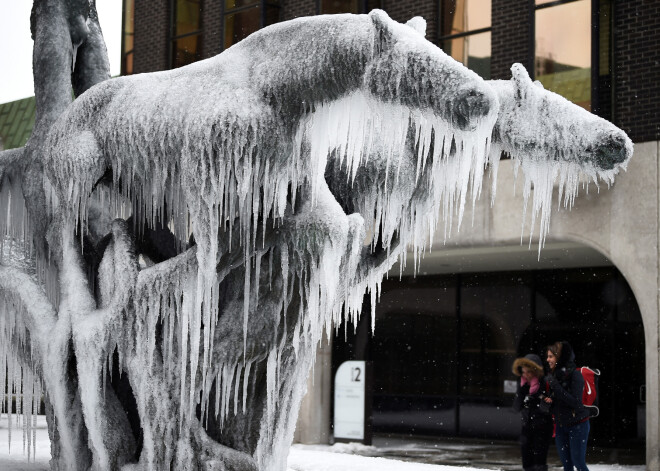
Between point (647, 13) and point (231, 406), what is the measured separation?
431 inches

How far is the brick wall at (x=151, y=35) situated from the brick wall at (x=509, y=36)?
724 centimetres

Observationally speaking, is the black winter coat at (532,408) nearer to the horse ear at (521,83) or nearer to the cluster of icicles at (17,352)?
the horse ear at (521,83)

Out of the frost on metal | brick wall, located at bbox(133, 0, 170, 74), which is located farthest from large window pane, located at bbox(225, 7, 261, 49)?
the frost on metal

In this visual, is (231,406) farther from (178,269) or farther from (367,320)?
(367,320)

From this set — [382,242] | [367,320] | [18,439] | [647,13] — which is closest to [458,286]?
[367,320]

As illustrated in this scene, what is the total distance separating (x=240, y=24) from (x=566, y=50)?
6571 millimetres

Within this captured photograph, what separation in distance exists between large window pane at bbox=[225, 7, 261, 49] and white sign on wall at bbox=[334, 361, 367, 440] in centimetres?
664

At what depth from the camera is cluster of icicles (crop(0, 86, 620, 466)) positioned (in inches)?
238

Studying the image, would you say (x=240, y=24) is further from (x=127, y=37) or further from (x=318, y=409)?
(x=318, y=409)

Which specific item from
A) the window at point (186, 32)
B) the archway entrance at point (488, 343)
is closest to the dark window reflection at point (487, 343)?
the archway entrance at point (488, 343)

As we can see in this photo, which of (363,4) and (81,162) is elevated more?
(363,4)

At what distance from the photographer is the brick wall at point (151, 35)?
2058 centimetres

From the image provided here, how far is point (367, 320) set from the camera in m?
22.1

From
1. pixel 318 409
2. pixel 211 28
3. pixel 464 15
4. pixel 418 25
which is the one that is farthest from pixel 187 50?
pixel 418 25
